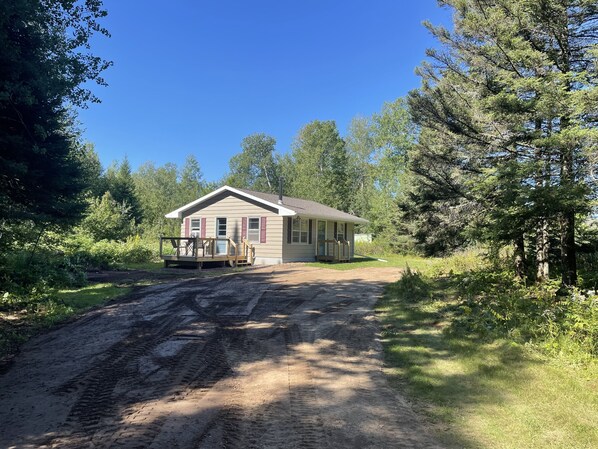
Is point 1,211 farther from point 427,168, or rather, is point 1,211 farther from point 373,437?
point 427,168

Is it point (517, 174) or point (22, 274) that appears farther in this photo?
point (22, 274)

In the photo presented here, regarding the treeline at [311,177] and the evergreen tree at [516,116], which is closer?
the evergreen tree at [516,116]

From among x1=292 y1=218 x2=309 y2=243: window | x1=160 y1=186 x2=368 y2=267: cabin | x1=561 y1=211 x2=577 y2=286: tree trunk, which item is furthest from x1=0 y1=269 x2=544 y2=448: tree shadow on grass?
x1=292 y1=218 x2=309 y2=243: window

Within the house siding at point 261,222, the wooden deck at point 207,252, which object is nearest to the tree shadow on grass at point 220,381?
the wooden deck at point 207,252

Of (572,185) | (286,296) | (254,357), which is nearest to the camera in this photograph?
(254,357)

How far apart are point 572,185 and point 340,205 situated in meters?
33.2

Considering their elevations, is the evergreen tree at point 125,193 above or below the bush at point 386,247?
above

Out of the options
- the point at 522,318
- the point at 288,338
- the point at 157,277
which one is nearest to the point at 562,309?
the point at 522,318

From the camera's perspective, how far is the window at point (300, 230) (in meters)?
18.9

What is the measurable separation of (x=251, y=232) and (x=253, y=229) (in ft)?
0.57

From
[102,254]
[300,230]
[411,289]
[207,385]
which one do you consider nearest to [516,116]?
[411,289]

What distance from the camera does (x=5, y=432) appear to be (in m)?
3.15

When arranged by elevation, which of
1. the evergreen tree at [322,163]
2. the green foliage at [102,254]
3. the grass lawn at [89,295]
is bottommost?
the grass lawn at [89,295]

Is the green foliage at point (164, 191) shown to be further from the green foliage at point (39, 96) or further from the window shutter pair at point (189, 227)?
the green foliage at point (39, 96)
